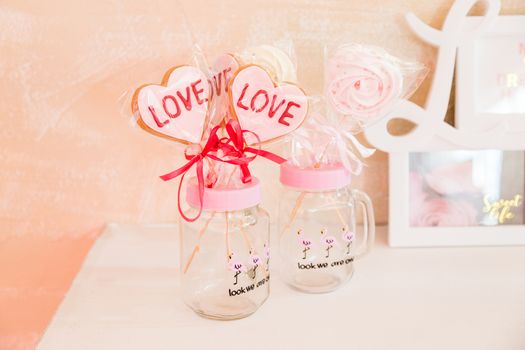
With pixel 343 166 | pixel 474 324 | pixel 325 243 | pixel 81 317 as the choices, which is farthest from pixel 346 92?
pixel 81 317

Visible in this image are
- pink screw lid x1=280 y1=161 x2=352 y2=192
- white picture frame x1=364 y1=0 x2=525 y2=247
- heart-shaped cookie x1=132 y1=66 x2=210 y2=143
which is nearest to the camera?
heart-shaped cookie x1=132 y1=66 x2=210 y2=143

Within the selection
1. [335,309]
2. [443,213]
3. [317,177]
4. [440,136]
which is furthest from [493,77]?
[335,309]

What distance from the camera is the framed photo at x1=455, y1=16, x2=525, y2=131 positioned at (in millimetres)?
994

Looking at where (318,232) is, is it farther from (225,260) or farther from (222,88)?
(222,88)

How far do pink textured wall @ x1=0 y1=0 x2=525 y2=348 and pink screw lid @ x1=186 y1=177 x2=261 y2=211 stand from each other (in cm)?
30

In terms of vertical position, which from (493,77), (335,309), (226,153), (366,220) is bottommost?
(335,309)

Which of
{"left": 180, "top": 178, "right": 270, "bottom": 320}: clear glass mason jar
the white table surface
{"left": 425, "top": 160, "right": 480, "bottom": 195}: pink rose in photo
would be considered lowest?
the white table surface

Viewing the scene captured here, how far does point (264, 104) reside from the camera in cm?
75

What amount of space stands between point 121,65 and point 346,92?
0.46 meters

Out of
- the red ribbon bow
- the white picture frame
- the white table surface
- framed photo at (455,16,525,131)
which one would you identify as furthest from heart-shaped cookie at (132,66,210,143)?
framed photo at (455,16,525,131)

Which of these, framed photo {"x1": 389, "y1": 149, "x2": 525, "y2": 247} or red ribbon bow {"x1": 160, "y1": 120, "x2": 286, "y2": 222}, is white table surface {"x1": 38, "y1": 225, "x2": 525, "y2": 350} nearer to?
framed photo {"x1": 389, "y1": 149, "x2": 525, "y2": 247}

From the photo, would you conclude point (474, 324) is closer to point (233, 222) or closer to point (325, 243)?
point (325, 243)

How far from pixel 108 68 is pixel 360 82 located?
494mm

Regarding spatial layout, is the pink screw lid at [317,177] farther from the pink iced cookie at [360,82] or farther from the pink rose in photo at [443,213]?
the pink rose in photo at [443,213]
